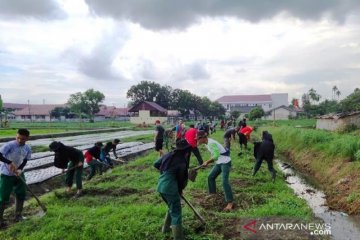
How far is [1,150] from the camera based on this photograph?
7.31 m

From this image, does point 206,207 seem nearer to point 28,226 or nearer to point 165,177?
point 165,177

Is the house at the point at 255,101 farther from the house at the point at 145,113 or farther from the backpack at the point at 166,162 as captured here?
the backpack at the point at 166,162

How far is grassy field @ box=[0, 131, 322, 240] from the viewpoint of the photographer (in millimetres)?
6258

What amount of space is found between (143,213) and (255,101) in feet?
455

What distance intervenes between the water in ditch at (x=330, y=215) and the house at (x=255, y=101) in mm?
123960

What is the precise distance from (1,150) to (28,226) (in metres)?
1.70

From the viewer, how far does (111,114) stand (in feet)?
373

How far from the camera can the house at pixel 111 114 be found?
111m

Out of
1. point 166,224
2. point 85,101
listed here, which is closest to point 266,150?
point 166,224

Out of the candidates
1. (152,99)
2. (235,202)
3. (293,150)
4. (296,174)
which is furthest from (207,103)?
(235,202)

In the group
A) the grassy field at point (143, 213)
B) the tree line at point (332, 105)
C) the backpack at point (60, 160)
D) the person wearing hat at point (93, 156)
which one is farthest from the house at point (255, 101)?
the backpack at point (60, 160)

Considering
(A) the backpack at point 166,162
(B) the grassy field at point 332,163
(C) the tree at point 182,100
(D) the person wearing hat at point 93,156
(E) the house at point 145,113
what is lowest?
(B) the grassy field at point 332,163

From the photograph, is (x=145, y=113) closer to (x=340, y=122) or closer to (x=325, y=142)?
(x=340, y=122)

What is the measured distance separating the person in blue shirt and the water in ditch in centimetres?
642
